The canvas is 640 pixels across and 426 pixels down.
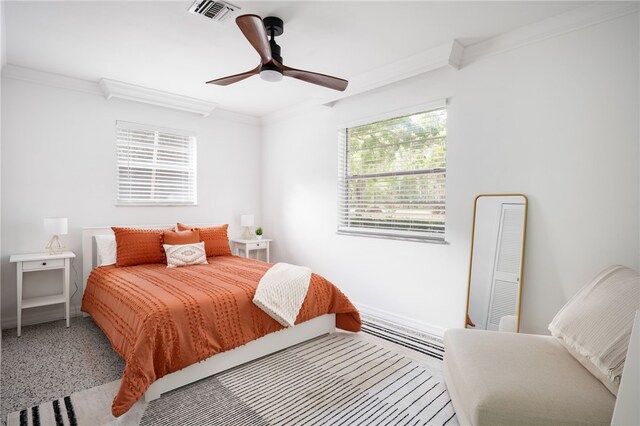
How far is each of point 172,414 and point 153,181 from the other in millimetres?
3082

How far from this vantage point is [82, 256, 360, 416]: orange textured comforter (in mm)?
2037

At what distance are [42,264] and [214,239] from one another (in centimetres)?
161

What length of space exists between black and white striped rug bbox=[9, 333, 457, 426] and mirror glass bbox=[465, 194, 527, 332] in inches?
26.8

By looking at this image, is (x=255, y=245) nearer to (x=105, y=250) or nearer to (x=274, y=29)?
(x=105, y=250)

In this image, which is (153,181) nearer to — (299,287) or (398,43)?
A: (299,287)

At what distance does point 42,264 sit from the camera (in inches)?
127

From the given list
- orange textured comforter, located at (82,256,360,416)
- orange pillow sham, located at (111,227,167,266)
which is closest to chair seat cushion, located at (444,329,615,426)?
orange textured comforter, located at (82,256,360,416)

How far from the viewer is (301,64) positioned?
327 centimetres

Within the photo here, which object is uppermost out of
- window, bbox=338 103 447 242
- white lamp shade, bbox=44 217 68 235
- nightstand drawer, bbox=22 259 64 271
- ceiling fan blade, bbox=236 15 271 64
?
ceiling fan blade, bbox=236 15 271 64

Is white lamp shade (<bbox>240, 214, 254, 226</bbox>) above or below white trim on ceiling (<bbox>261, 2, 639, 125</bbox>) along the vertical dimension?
below

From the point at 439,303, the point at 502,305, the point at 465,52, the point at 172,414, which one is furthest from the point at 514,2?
the point at 172,414

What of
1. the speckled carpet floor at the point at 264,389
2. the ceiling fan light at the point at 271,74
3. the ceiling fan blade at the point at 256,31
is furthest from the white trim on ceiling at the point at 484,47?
the speckled carpet floor at the point at 264,389

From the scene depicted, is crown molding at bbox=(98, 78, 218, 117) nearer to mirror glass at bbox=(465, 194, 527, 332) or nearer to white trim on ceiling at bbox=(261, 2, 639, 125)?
white trim on ceiling at bbox=(261, 2, 639, 125)

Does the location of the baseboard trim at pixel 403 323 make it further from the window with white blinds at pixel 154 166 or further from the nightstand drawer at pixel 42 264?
the nightstand drawer at pixel 42 264
